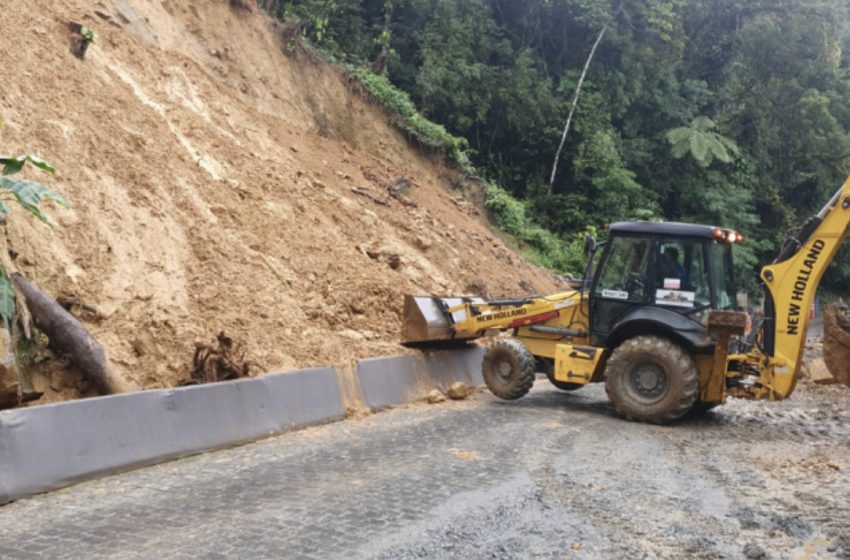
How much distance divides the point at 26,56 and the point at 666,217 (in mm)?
24417

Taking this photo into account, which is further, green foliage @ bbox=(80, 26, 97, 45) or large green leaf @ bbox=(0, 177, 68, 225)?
green foliage @ bbox=(80, 26, 97, 45)

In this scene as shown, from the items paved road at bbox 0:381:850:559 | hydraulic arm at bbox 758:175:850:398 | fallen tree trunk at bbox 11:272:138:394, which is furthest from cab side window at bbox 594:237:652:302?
fallen tree trunk at bbox 11:272:138:394

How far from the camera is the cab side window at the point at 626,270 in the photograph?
1114 cm

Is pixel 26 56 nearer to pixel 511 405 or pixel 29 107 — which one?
pixel 29 107

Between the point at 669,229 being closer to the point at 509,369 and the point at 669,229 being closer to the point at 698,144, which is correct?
the point at 509,369

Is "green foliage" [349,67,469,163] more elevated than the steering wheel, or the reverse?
"green foliage" [349,67,469,163]

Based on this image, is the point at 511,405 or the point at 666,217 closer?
the point at 511,405

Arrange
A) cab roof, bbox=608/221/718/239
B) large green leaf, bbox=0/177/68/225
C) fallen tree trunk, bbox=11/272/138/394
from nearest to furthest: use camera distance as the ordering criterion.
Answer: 1. large green leaf, bbox=0/177/68/225
2. fallen tree trunk, bbox=11/272/138/394
3. cab roof, bbox=608/221/718/239

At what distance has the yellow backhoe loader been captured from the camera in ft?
33.2

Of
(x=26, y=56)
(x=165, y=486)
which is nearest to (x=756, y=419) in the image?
(x=165, y=486)

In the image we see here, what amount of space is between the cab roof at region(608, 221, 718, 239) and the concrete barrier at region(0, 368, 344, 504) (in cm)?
458

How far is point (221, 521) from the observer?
595 cm

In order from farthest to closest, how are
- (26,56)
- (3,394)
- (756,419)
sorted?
(26,56)
(756,419)
(3,394)

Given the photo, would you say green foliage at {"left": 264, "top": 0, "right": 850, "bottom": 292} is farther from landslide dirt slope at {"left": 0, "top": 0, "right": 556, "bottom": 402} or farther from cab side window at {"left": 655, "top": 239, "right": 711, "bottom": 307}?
cab side window at {"left": 655, "top": 239, "right": 711, "bottom": 307}
